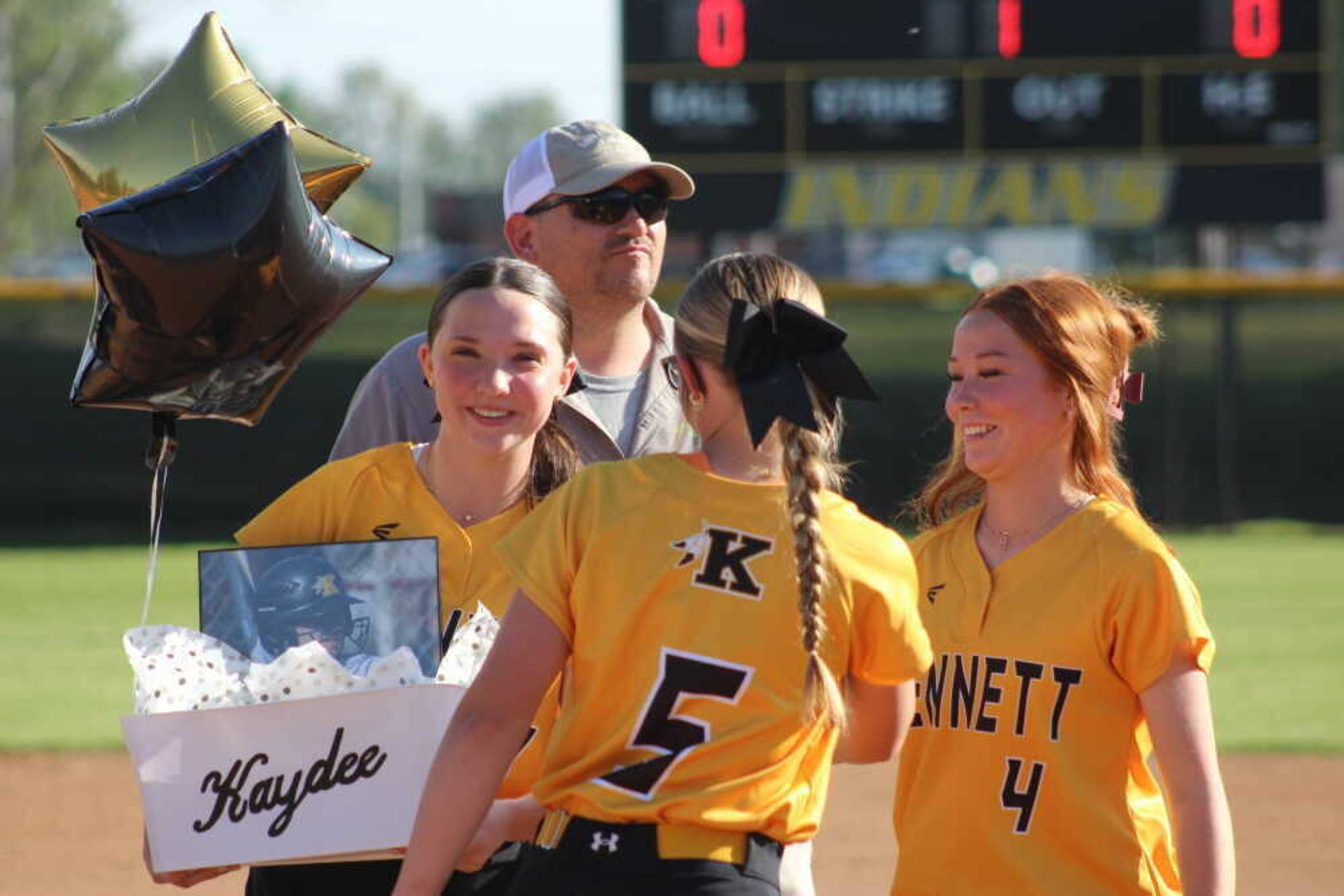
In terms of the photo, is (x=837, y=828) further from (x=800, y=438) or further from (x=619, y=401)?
(x=800, y=438)

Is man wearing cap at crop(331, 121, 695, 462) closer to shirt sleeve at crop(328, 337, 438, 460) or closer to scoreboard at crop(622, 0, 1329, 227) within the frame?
shirt sleeve at crop(328, 337, 438, 460)

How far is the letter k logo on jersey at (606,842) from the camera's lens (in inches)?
87.9

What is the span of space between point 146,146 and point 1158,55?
39.3ft

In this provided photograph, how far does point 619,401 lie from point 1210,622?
785 cm

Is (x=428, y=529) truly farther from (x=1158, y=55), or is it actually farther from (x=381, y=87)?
(x=381, y=87)

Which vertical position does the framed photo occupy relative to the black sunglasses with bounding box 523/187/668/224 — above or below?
below

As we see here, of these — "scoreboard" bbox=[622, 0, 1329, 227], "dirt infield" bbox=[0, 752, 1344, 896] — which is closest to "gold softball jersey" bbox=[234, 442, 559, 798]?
"dirt infield" bbox=[0, 752, 1344, 896]

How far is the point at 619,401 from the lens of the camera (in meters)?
3.63

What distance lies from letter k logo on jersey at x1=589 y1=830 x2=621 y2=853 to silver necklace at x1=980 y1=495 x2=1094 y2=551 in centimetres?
93

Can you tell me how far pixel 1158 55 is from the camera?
1386cm

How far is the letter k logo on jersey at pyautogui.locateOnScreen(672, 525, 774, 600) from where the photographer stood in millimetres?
2229

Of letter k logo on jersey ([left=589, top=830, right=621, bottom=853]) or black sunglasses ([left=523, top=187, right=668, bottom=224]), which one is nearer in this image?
letter k logo on jersey ([left=589, top=830, right=621, bottom=853])

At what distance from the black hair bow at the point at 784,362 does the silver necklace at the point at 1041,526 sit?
678mm

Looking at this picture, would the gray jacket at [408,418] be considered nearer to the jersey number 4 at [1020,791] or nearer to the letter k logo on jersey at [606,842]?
the jersey number 4 at [1020,791]
